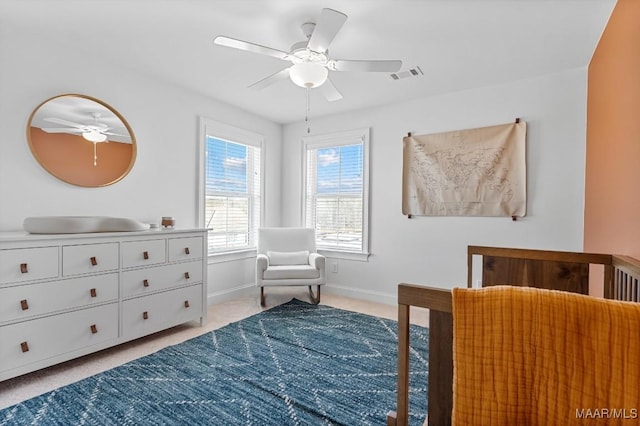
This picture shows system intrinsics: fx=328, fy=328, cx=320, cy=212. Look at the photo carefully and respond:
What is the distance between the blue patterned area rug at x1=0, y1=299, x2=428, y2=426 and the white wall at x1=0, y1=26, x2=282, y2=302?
1.26 m

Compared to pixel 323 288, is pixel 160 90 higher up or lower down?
higher up

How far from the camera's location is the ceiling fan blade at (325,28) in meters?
1.70

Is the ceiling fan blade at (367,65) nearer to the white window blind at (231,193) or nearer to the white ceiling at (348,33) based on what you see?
the white ceiling at (348,33)

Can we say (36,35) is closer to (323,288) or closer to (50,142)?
(50,142)

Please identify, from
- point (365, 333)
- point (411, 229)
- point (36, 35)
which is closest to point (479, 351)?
point (365, 333)

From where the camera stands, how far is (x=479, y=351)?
31.8 inches

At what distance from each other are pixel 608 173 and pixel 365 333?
6.92 feet

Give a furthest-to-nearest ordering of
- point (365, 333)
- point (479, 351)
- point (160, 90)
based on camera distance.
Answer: point (160, 90)
point (365, 333)
point (479, 351)

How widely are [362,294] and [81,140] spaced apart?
3244 millimetres

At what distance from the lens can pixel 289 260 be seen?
3.90m

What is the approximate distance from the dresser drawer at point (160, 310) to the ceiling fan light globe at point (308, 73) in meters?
2.03

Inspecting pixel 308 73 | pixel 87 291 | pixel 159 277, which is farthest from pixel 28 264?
pixel 308 73

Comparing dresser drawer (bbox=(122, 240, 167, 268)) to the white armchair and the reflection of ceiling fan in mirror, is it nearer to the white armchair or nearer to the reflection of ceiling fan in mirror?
the reflection of ceiling fan in mirror

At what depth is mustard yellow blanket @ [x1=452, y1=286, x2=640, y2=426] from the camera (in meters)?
0.73
